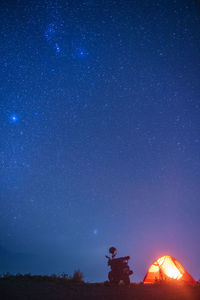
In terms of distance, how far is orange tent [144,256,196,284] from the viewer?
1353 cm

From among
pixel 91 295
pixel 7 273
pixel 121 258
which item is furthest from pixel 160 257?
pixel 7 273

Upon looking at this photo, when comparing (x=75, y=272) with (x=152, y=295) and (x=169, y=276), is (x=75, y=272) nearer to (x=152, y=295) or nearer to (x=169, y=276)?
(x=169, y=276)

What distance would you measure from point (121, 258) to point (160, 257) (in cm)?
625

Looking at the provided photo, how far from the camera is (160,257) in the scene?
1497 cm

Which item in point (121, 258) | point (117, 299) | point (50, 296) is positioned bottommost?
point (117, 299)

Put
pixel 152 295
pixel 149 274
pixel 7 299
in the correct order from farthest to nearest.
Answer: pixel 149 274 < pixel 152 295 < pixel 7 299

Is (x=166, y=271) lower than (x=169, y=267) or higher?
lower

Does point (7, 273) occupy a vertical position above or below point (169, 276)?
above

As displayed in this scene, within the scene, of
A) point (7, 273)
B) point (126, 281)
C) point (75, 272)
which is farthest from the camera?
point (75, 272)

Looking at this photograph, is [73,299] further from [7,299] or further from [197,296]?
[197,296]

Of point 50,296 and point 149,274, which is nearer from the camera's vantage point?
point 50,296

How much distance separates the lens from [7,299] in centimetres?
619

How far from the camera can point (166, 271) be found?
45.6 feet

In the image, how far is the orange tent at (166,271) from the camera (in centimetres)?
1353
